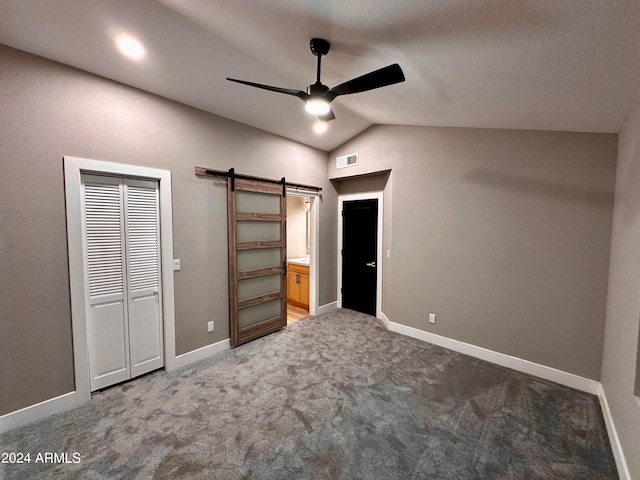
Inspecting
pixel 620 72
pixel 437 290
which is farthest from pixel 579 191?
pixel 437 290

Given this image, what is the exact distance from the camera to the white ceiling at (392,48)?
4.10ft

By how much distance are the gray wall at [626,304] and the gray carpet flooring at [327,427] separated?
32 cm

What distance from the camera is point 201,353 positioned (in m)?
3.01

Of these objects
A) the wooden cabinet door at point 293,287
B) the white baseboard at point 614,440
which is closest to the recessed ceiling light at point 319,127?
the wooden cabinet door at point 293,287

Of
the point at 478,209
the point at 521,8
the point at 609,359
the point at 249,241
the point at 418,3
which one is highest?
the point at 418,3

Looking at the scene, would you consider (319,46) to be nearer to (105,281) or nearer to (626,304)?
(105,281)

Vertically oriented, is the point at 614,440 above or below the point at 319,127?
below

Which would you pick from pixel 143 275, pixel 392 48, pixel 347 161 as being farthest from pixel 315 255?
pixel 392 48

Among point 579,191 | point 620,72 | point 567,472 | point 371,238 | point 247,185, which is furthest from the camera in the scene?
point 371,238

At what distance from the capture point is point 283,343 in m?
3.42

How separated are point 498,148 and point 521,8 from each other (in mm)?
2046

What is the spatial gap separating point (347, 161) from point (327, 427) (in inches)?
146

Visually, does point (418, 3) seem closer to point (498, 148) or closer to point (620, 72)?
point (620, 72)

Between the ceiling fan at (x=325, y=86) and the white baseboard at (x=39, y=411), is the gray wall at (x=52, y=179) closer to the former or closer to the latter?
the white baseboard at (x=39, y=411)
